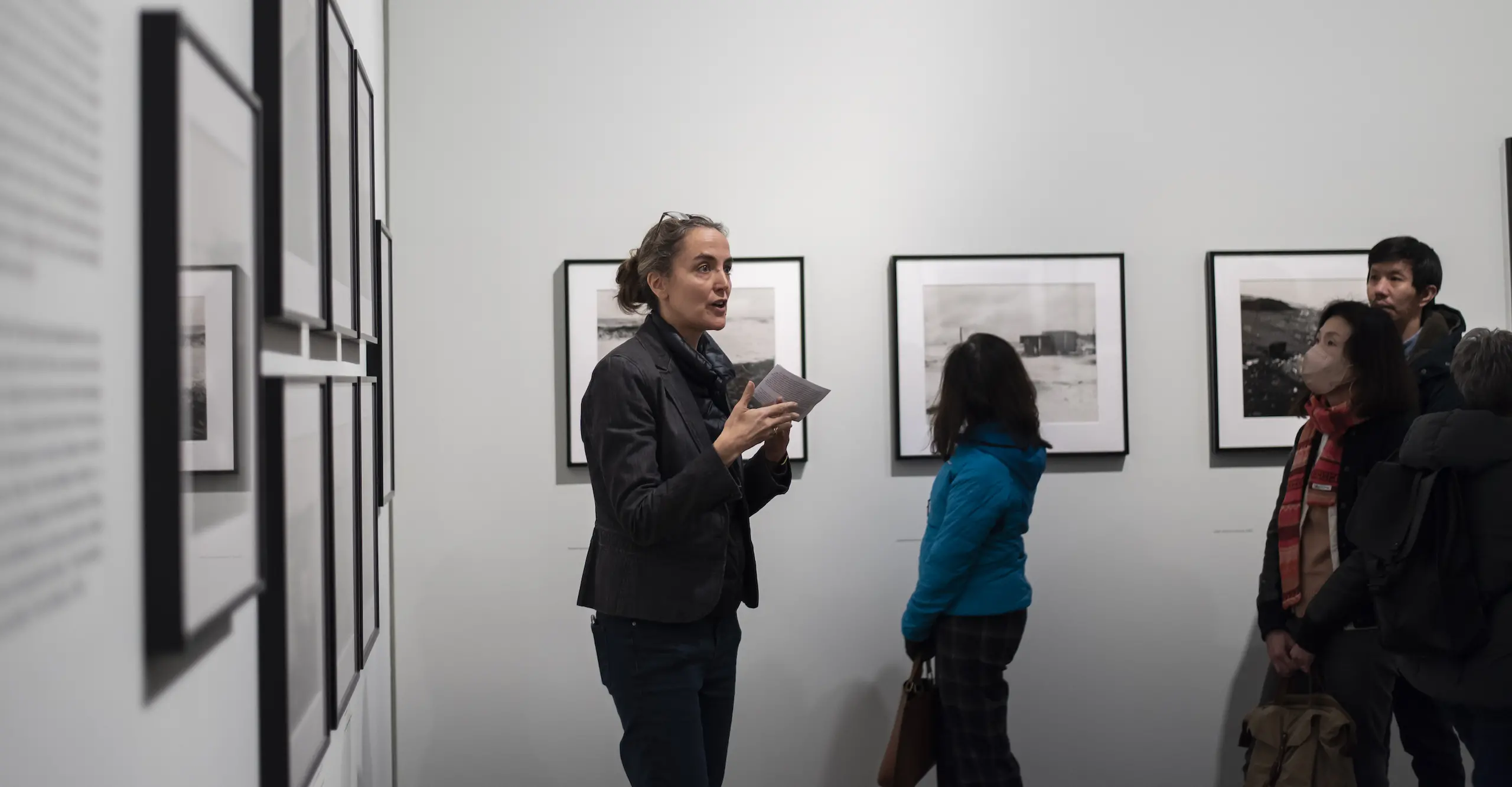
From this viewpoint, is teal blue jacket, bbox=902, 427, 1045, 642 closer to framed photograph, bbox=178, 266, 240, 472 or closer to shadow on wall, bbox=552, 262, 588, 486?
shadow on wall, bbox=552, 262, 588, 486

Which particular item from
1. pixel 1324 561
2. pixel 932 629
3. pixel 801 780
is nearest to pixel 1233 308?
pixel 1324 561

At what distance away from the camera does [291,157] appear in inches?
57.9

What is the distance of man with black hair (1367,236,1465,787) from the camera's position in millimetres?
3002

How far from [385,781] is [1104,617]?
245 centimetres

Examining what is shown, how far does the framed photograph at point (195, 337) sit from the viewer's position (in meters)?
0.94

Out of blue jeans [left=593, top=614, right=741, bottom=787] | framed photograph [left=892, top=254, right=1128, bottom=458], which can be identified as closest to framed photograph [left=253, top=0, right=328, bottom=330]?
blue jeans [left=593, top=614, right=741, bottom=787]

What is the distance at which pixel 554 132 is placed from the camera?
3.50m

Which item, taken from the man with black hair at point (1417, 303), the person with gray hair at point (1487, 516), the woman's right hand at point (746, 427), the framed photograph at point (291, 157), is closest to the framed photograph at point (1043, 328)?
the man with black hair at point (1417, 303)

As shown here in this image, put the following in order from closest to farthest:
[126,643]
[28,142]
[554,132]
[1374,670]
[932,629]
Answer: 1. [28,142]
2. [126,643]
3. [1374,670]
4. [932,629]
5. [554,132]

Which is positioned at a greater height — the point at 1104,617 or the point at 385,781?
the point at 1104,617

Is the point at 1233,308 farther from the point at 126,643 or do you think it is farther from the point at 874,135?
the point at 126,643

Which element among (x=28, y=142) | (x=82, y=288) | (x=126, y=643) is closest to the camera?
(x=28, y=142)

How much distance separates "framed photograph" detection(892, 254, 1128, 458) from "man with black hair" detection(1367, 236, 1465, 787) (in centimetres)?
81

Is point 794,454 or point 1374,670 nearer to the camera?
point 1374,670
